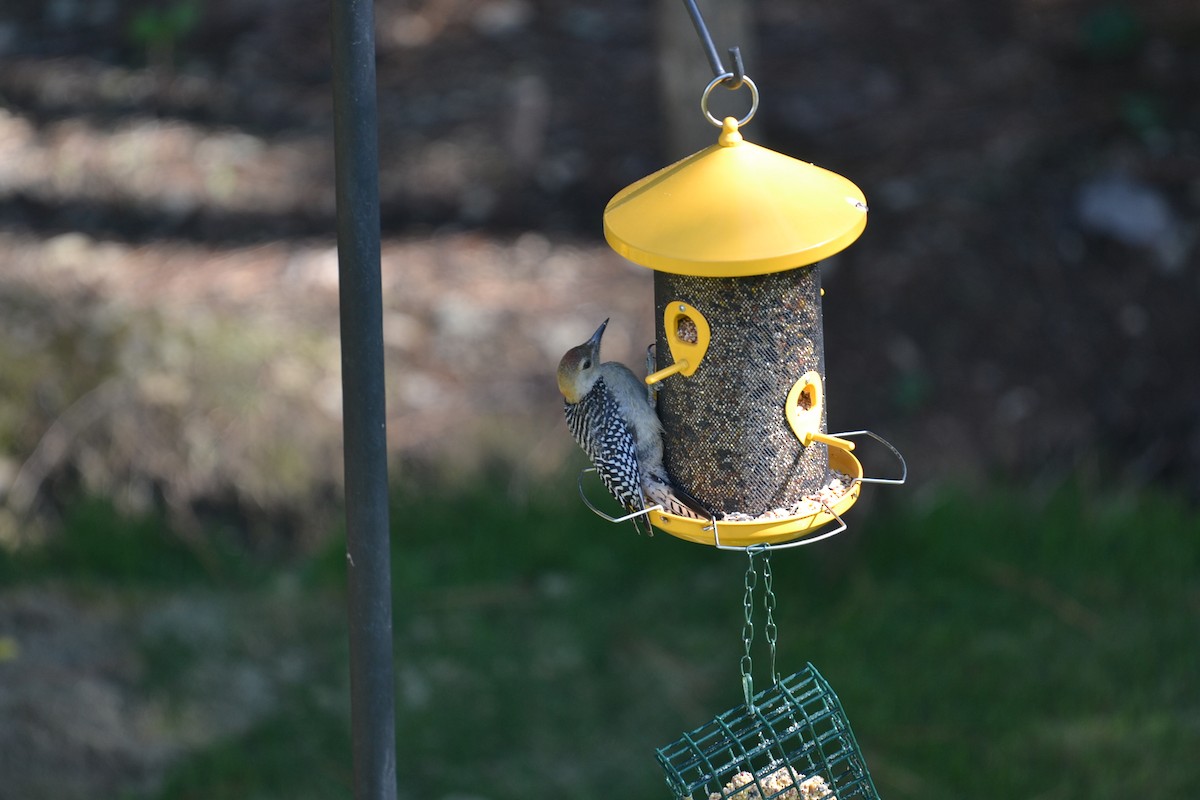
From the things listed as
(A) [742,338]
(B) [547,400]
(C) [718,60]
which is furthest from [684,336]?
(B) [547,400]

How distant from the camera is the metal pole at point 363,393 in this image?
9.22 feet

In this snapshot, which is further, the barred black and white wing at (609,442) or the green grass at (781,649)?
the green grass at (781,649)

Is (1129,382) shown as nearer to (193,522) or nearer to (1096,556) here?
(1096,556)

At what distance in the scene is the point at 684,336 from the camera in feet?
12.5

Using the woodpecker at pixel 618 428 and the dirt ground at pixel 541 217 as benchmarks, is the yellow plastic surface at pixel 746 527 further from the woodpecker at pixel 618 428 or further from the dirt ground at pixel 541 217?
the dirt ground at pixel 541 217

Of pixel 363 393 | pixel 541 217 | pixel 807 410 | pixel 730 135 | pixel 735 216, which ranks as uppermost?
pixel 730 135

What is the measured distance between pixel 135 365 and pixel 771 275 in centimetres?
420

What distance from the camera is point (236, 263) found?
788 centimetres

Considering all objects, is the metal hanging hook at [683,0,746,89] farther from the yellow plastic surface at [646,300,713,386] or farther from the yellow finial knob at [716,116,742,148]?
the yellow plastic surface at [646,300,713,386]

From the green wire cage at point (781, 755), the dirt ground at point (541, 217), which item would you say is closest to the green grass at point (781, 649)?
the dirt ground at point (541, 217)

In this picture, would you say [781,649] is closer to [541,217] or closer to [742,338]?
[742,338]

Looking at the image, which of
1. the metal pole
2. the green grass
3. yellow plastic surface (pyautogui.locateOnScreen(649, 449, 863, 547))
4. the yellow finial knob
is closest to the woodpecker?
yellow plastic surface (pyautogui.locateOnScreen(649, 449, 863, 547))

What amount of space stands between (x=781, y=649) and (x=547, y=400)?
1.78 m

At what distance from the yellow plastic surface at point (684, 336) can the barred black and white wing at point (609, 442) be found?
0.25 metres
